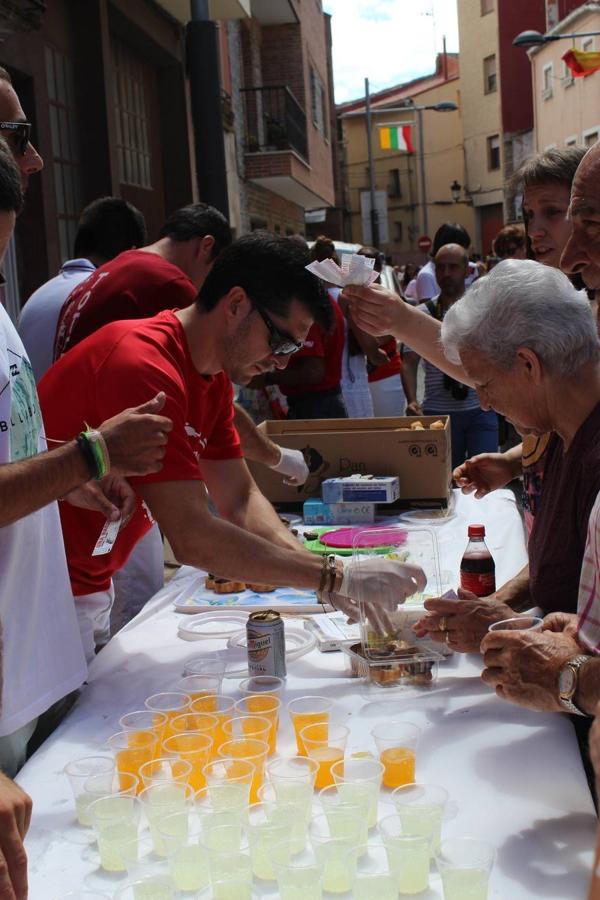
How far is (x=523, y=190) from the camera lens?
3.45 metres

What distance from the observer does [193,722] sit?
1.83 metres

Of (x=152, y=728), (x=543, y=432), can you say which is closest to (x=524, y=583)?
(x=543, y=432)

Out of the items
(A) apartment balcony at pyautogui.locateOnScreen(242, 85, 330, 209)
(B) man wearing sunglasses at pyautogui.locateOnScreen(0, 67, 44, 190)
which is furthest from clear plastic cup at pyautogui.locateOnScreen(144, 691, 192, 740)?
(A) apartment balcony at pyautogui.locateOnScreen(242, 85, 330, 209)

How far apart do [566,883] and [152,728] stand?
81cm

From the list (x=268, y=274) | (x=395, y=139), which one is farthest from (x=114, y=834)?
(x=395, y=139)

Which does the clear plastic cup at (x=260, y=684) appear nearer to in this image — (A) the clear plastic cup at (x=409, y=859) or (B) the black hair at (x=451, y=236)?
(A) the clear plastic cup at (x=409, y=859)

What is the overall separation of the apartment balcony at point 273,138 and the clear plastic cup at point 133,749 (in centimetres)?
1376

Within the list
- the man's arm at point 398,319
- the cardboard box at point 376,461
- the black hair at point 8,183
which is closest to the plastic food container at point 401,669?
the black hair at point 8,183

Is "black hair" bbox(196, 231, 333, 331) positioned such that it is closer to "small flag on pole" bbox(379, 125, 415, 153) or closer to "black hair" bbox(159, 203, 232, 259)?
"black hair" bbox(159, 203, 232, 259)

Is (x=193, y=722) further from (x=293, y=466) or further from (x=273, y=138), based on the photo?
(x=273, y=138)

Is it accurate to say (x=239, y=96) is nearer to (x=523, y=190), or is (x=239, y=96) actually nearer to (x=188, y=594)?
(x=523, y=190)

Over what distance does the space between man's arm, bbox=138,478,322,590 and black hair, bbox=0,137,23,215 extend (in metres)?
Answer: 0.82

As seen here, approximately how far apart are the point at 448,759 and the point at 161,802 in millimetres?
601

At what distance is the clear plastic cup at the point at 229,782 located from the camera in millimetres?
1473
